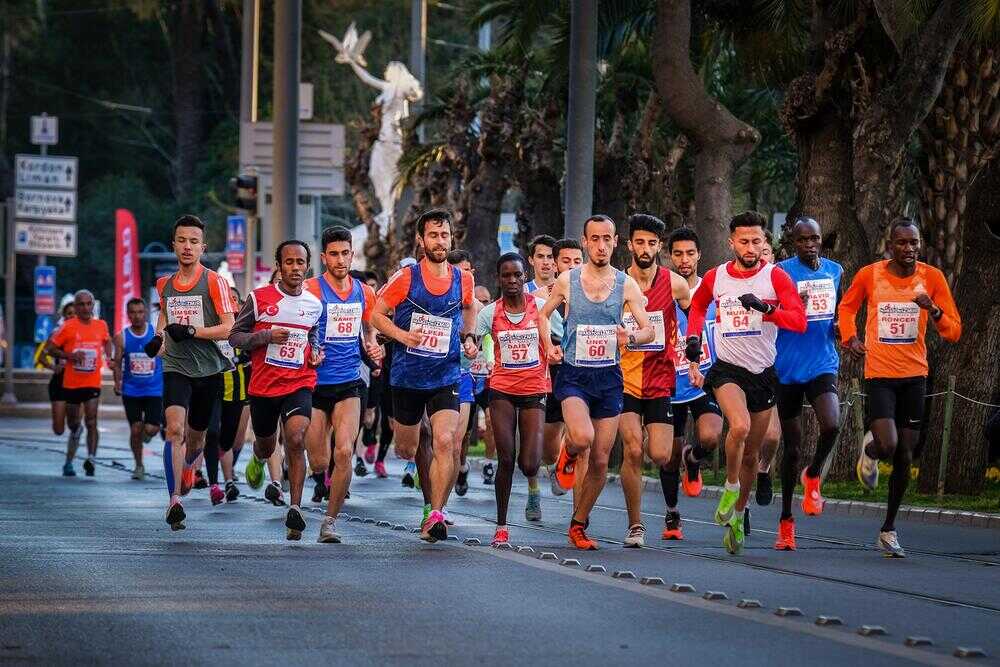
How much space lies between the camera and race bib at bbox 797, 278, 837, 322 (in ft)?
44.4

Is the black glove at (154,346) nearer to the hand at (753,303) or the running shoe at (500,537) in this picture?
the running shoe at (500,537)

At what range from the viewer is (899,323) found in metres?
13.3

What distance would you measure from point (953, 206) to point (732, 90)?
14.6 metres

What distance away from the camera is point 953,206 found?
22422 millimetres

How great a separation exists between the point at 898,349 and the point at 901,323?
0.56ft

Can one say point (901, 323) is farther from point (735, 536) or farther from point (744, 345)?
point (735, 536)

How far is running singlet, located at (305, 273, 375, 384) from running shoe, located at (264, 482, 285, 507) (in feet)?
10.4

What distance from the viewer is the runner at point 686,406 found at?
1400 cm

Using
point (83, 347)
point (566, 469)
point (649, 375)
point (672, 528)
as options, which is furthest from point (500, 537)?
point (83, 347)

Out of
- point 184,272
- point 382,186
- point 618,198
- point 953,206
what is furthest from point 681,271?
point 382,186

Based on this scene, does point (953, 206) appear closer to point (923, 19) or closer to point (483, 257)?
point (923, 19)

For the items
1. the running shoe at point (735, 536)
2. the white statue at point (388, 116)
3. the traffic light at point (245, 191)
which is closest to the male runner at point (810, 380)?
the running shoe at point (735, 536)

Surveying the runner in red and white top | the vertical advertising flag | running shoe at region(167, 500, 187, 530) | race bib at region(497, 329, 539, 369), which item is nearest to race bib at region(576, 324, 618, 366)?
race bib at region(497, 329, 539, 369)

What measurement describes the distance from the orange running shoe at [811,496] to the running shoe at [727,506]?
0.61 meters
